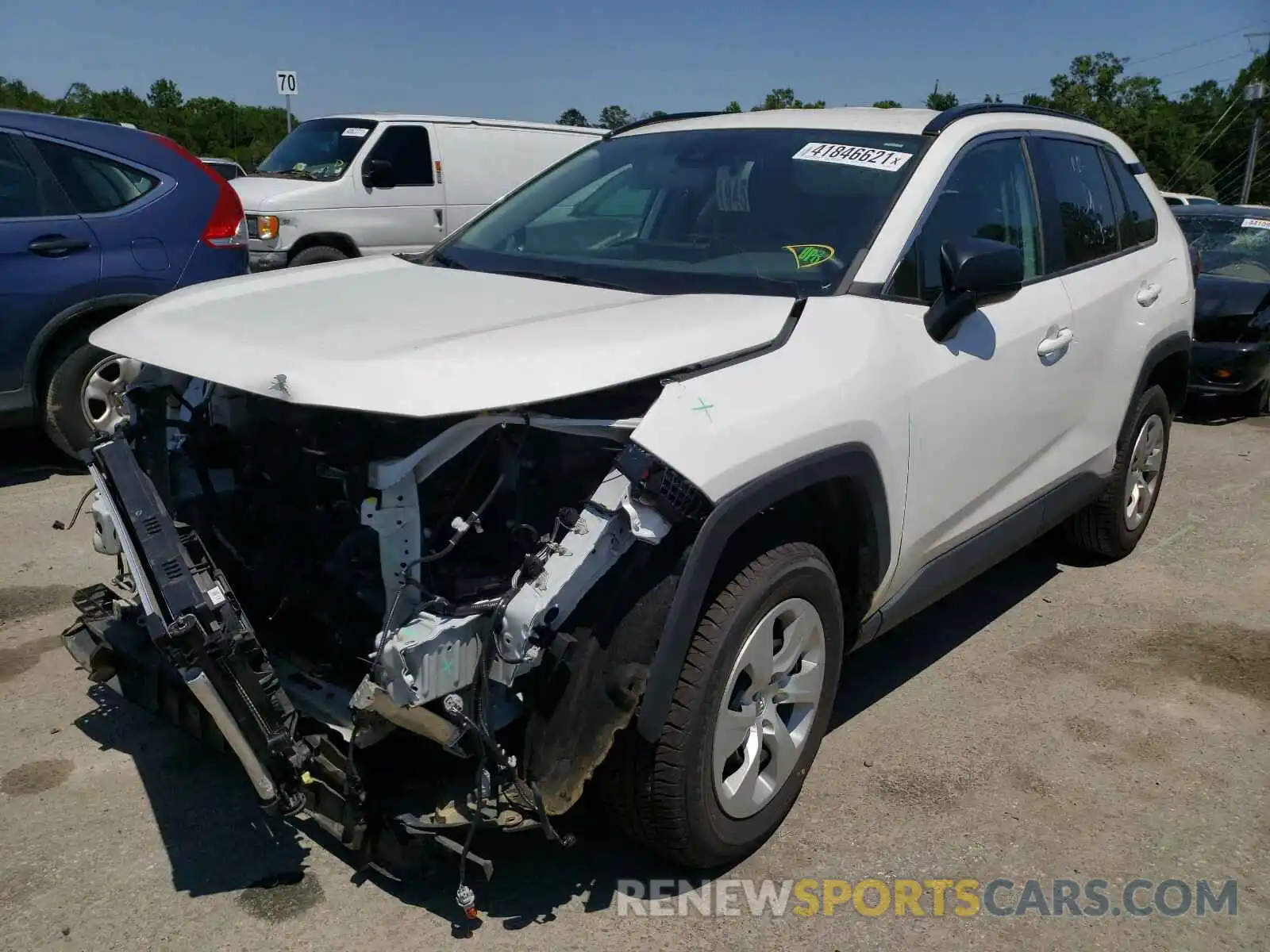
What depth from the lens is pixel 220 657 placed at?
2348mm

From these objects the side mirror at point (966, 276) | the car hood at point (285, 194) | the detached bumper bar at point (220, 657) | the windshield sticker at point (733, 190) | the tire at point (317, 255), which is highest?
the windshield sticker at point (733, 190)

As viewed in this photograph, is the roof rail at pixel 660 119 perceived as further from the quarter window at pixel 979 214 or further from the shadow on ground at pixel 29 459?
the shadow on ground at pixel 29 459

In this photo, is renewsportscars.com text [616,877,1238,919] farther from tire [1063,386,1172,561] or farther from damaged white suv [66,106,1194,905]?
tire [1063,386,1172,561]

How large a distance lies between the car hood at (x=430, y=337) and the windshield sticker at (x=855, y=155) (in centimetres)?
78

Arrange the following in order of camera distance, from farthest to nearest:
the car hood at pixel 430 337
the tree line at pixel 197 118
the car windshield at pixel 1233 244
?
the tree line at pixel 197 118
the car windshield at pixel 1233 244
the car hood at pixel 430 337

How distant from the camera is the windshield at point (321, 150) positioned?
11.0 metres

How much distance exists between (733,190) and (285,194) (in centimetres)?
807

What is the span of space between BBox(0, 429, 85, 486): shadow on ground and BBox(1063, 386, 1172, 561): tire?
5.39 meters

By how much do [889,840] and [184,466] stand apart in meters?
2.32

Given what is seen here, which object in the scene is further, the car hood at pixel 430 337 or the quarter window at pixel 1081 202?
the quarter window at pixel 1081 202

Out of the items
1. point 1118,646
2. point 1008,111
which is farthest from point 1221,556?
point 1008,111

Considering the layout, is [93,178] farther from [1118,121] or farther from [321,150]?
[1118,121]

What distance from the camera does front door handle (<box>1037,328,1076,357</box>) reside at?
3.67m

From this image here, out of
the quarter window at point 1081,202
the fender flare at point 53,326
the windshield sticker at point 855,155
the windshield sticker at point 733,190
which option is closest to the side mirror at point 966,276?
the windshield sticker at point 855,155
